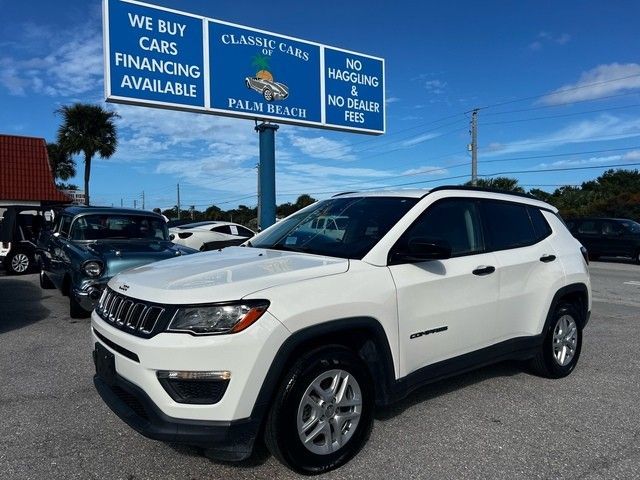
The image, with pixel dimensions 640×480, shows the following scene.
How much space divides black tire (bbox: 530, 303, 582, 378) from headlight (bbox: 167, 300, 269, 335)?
3195mm

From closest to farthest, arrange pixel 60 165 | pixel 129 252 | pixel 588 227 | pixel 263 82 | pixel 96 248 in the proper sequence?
pixel 129 252 < pixel 96 248 < pixel 263 82 < pixel 588 227 < pixel 60 165

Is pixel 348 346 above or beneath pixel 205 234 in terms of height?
beneath

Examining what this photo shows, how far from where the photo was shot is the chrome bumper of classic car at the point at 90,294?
23.4 ft

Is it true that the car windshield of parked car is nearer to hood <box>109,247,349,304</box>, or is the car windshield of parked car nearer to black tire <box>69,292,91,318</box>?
black tire <box>69,292,91,318</box>

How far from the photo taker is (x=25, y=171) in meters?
27.7

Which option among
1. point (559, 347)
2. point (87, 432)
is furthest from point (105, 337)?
point (559, 347)

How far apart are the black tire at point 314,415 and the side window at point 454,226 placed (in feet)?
3.65

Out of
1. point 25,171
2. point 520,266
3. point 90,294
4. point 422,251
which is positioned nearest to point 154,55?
point 90,294

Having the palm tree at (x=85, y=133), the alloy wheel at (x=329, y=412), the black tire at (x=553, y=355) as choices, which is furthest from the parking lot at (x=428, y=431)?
the palm tree at (x=85, y=133)

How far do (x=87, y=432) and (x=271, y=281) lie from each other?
1.93 meters

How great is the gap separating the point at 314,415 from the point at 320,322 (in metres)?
0.57

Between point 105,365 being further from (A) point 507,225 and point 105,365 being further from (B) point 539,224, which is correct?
(B) point 539,224

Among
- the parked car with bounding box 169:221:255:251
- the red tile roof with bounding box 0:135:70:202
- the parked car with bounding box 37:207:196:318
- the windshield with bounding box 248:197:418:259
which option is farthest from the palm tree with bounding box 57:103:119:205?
the windshield with bounding box 248:197:418:259

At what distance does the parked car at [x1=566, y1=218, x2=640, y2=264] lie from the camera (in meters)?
19.3
